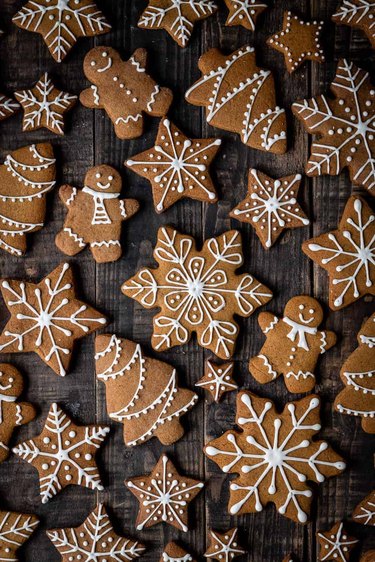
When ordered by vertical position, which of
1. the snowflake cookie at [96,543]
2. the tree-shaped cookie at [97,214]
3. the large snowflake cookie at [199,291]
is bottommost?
the snowflake cookie at [96,543]

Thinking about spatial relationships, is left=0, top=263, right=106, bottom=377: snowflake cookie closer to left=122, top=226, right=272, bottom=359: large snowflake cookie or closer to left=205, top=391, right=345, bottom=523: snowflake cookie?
left=122, top=226, right=272, bottom=359: large snowflake cookie

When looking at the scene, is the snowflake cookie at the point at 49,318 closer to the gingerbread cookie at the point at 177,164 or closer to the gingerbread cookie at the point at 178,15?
the gingerbread cookie at the point at 177,164

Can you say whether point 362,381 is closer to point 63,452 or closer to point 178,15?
point 63,452

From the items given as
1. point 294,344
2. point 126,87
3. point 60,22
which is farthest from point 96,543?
point 60,22

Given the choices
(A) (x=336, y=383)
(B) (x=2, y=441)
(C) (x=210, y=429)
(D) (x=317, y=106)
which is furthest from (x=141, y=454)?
(D) (x=317, y=106)

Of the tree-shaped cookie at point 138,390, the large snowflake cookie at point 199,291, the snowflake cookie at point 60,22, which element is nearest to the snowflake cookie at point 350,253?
the large snowflake cookie at point 199,291

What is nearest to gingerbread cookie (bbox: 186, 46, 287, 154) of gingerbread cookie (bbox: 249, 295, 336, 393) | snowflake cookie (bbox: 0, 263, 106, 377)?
gingerbread cookie (bbox: 249, 295, 336, 393)
